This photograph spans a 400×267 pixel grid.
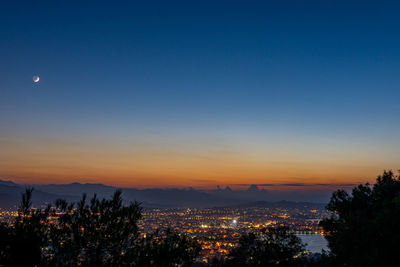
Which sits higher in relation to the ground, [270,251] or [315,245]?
[270,251]

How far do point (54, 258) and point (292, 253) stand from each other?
16443 millimetres

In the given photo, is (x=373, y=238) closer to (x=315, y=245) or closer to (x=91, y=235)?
(x=91, y=235)

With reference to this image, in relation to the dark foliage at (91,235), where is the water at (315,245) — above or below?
below

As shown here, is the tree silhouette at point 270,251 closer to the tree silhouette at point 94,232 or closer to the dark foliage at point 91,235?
the dark foliage at point 91,235

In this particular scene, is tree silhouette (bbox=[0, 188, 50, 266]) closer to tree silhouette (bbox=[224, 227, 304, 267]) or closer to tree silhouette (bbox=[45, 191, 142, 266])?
tree silhouette (bbox=[45, 191, 142, 266])

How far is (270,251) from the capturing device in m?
19.6

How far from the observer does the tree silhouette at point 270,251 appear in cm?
1905

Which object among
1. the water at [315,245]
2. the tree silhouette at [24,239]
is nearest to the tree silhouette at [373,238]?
the tree silhouette at [24,239]

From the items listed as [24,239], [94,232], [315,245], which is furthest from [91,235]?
[315,245]

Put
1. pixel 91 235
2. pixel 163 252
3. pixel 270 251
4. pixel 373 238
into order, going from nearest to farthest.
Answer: pixel 373 238
pixel 91 235
pixel 163 252
pixel 270 251

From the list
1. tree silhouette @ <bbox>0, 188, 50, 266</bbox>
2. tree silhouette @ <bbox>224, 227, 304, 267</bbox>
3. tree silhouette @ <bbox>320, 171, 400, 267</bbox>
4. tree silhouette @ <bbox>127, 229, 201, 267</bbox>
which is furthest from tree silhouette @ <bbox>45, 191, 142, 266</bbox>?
tree silhouette @ <bbox>224, 227, 304, 267</bbox>

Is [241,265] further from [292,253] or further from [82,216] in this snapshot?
[82,216]

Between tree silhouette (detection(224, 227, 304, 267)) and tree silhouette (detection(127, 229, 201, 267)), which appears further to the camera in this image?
tree silhouette (detection(224, 227, 304, 267))

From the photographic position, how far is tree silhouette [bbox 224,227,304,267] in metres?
19.0
